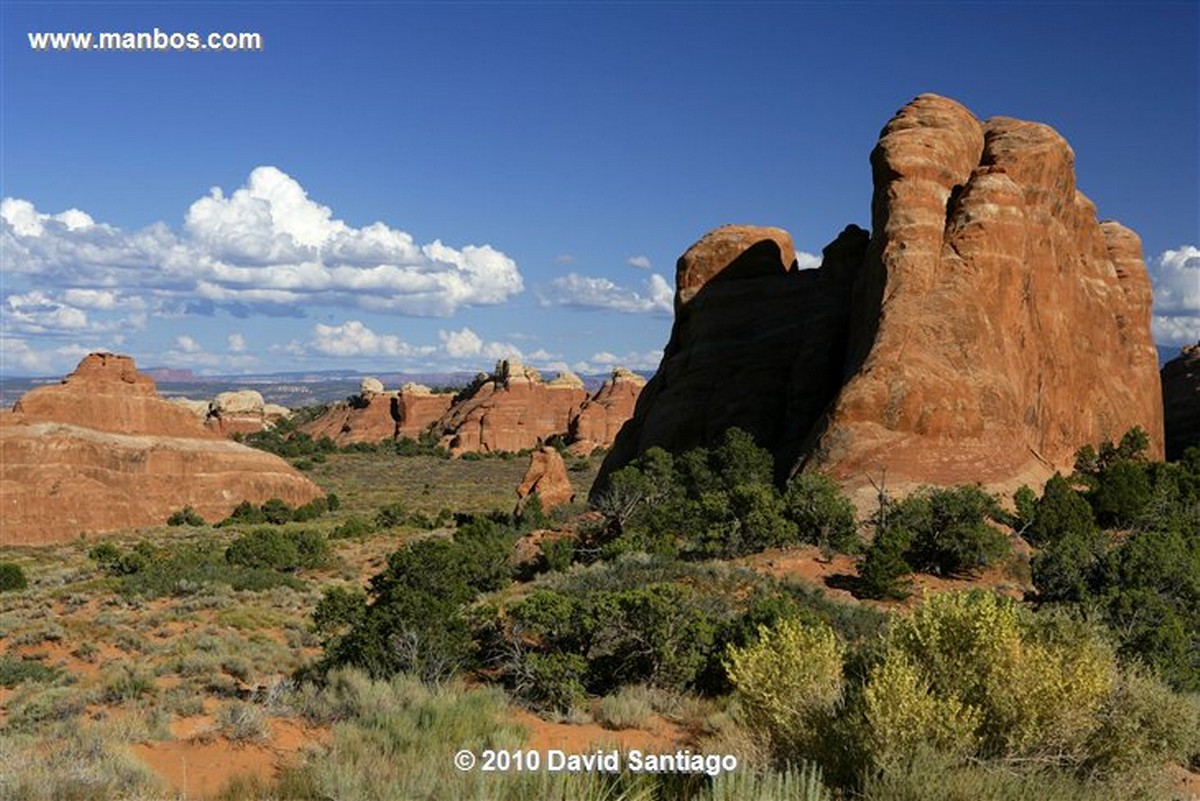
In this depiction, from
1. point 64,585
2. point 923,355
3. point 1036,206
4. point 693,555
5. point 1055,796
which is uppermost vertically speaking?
point 1036,206

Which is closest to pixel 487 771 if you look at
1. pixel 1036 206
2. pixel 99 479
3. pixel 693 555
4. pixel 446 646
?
pixel 446 646

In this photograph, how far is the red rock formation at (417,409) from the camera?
115688mm

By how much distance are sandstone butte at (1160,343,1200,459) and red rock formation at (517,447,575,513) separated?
37.4 meters

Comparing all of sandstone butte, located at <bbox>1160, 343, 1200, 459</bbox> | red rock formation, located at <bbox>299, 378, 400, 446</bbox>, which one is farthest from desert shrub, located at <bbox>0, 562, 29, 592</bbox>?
red rock formation, located at <bbox>299, 378, 400, 446</bbox>

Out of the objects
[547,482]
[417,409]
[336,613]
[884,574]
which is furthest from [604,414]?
[336,613]

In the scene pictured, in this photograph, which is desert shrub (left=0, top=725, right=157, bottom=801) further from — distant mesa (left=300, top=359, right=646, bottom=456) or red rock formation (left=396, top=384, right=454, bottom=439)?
red rock formation (left=396, top=384, right=454, bottom=439)

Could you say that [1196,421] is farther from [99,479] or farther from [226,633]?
[99,479]

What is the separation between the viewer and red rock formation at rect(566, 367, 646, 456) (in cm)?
9962

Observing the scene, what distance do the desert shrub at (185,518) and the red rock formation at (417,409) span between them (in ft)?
211

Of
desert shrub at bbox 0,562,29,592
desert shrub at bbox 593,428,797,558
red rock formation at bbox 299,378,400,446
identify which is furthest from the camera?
red rock formation at bbox 299,378,400,446

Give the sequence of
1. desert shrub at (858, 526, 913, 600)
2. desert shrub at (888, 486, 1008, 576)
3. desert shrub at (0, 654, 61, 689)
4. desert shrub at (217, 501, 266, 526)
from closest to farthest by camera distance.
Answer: desert shrub at (0, 654, 61, 689) → desert shrub at (858, 526, 913, 600) → desert shrub at (888, 486, 1008, 576) → desert shrub at (217, 501, 266, 526)

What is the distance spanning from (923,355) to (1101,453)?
1508 cm

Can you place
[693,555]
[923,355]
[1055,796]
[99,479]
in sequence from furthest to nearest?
[99,479]
[923,355]
[693,555]
[1055,796]

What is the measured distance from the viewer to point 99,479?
46562mm
